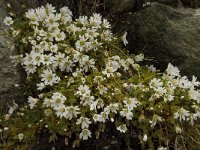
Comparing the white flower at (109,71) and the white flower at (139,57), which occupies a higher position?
the white flower at (109,71)

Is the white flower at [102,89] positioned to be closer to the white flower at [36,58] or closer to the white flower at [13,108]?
the white flower at [36,58]

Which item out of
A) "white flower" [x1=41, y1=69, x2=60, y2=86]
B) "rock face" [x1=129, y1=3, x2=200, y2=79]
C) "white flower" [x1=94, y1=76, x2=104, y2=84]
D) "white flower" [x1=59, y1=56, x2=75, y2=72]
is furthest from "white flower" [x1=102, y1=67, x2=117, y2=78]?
Answer: "rock face" [x1=129, y1=3, x2=200, y2=79]

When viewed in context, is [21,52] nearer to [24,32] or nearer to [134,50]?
[24,32]

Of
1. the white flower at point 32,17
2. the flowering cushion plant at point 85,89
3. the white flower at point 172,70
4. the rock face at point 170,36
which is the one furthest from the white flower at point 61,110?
the rock face at point 170,36

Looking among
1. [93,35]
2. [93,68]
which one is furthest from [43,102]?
[93,35]

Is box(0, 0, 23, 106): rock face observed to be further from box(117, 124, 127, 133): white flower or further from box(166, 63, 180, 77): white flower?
box(166, 63, 180, 77): white flower

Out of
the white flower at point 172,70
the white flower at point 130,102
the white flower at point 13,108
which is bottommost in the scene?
the white flower at point 13,108
